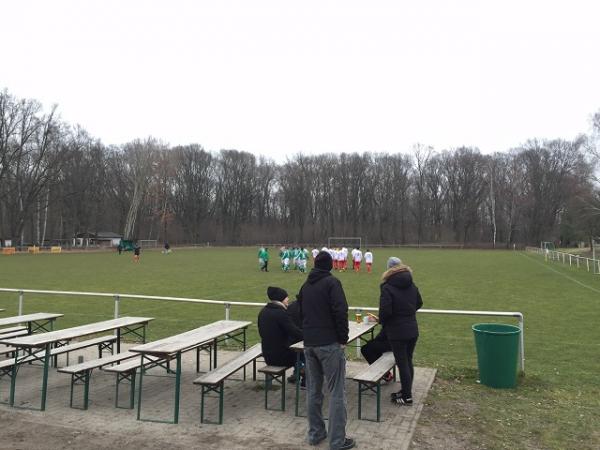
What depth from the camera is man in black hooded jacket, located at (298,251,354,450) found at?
4711mm

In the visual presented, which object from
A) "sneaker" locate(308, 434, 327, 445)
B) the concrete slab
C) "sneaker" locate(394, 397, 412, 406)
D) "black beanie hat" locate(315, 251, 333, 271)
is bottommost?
the concrete slab

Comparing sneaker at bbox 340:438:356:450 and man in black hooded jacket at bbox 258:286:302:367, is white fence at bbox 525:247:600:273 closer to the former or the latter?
man in black hooded jacket at bbox 258:286:302:367

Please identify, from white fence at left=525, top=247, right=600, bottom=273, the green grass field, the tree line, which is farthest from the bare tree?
white fence at left=525, top=247, right=600, bottom=273

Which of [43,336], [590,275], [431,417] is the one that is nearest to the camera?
[431,417]

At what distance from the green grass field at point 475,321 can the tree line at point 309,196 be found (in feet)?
163

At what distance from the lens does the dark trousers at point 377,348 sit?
668 centimetres

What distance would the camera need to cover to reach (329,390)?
4816 mm

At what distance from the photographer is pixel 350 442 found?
4.73 metres

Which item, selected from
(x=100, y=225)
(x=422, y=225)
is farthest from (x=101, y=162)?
(x=422, y=225)

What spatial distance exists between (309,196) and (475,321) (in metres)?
83.2

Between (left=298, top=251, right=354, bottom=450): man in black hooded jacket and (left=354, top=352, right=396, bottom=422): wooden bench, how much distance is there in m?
0.65

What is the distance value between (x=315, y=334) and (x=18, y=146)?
204ft

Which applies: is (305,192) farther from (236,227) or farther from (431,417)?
(431,417)

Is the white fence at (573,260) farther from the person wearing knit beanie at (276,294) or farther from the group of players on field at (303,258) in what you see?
the person wearing knit beanie at (276,294)
